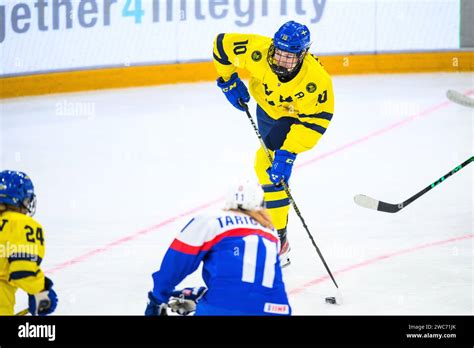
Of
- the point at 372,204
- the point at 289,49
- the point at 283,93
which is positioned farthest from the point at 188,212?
the point at 289,49

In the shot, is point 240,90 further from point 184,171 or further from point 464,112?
point 464,112

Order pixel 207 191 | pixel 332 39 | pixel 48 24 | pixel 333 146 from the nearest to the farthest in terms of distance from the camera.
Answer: pixel 207 191
pixel 333 146
pixel 48 24
pixel 332 39

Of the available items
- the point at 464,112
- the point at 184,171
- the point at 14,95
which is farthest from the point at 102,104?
the point at 464,112

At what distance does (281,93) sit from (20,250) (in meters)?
2.46

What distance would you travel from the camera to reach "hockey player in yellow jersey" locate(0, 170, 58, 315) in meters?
4.20

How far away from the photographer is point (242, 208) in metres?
4.22

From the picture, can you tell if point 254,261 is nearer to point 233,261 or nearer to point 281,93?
point 233,261

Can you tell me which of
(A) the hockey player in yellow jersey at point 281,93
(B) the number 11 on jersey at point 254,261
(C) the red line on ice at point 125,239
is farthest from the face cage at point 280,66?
(B) the number 11 on jersey at point 254,261

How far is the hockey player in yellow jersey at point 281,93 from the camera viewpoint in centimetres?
608

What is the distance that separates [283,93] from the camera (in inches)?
246

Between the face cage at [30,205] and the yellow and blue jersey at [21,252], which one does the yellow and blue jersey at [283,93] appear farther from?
the yellow and blue jersey at [21,252]

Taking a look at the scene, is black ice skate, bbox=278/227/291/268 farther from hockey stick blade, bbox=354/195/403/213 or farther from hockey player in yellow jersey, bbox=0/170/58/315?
hockey player in yellow jersey, bbox=0/170/58/315

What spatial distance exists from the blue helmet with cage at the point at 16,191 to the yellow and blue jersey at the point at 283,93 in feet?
6.74
